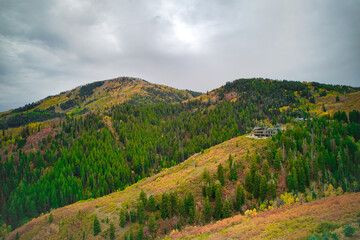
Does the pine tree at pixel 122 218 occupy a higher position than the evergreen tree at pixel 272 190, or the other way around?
the evergreen tree at pixel 272 190

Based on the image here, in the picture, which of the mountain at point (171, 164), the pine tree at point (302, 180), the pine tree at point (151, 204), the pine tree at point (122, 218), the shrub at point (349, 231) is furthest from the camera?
the pine tree at point (151, 204)

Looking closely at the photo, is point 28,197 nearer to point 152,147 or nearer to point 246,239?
point 152,147

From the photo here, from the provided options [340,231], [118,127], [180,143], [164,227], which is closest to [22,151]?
[118,127]

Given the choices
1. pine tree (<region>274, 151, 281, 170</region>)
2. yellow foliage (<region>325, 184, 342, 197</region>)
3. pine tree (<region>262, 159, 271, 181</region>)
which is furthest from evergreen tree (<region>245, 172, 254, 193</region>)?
yellow foliage (<region>325, 184, 342, 197</region>)

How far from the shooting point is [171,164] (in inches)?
4515

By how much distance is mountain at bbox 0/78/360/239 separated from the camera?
5178 cm

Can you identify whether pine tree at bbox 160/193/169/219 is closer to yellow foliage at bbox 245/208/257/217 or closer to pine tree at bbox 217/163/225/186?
pine tree at bbox 217/163/225/186

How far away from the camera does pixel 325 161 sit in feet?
197

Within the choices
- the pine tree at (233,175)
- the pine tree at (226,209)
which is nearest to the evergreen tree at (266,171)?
the pine tree at (233,175)

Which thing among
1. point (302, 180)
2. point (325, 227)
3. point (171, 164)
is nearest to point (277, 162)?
point (302, 180)

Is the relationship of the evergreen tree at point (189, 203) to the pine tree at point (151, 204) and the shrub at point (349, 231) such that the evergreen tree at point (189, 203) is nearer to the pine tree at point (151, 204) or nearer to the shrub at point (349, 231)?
the pine tree at point (151, 204)

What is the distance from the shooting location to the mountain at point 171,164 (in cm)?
5178

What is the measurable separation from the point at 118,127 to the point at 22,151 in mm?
72629

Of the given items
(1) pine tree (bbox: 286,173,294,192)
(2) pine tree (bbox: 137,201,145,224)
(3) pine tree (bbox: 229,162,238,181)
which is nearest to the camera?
(2) pine tree (bbox: 137,201,145,224)
